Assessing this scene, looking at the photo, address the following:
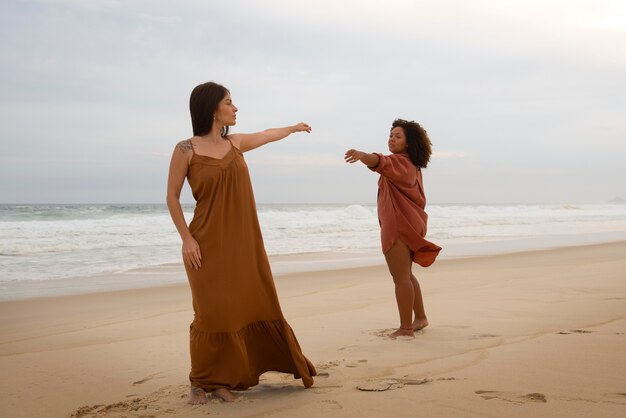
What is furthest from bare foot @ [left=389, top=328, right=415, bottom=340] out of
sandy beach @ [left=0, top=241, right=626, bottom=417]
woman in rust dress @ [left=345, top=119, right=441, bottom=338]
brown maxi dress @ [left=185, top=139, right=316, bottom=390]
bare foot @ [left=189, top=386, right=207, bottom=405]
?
bare foot @ [left=189, top=386, right=207, bottom=405]

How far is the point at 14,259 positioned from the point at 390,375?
12.6 meters

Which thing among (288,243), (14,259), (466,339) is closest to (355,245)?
(288,243)

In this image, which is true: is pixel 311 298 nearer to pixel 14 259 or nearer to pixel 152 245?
pixel 14 259

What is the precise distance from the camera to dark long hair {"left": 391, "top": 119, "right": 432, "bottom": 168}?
5.61m

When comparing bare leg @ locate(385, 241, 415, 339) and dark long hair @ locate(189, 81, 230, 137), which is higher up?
dark long hair @ locate(189, 81, 230, 137)

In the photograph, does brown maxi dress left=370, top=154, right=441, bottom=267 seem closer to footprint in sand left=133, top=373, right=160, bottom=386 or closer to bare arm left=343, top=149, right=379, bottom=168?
bare arm left=343, top=149, right=379, bottom=168

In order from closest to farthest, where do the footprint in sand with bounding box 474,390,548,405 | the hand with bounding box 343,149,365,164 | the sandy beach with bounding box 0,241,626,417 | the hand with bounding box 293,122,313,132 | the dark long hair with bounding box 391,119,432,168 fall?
the footprint in sand with bounding box 474,390,548,405 → the sandy beach with bounding box 0,241,626,417 → the hand with bounding box 293,122,313,132 → the hand with bounding box 343,149,365,164 → the dark long hair with bounding box 391,119,432,168

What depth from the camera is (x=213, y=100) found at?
12.3ft

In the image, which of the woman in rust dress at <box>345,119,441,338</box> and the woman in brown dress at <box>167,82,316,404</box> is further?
the woman in rust dress at <box>345,119,441,338</box>

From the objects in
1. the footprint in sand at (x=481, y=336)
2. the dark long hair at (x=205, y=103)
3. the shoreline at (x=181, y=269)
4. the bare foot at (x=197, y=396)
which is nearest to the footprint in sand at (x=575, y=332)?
the footprint in sand at (x=481, y=336)

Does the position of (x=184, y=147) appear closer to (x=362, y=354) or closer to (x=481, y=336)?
(x=362, y=354)

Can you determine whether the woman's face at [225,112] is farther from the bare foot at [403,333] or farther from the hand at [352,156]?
the bare foot at [403,333]

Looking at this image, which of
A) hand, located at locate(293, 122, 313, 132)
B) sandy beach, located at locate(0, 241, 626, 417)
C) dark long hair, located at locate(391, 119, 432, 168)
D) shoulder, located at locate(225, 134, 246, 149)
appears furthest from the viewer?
dark long hair, located at locate(391, 119, 432, 168)

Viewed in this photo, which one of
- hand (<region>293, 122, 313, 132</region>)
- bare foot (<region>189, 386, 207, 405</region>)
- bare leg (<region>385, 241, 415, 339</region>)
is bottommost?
bare foot (<region>189, 386, 207, 405</region>)
